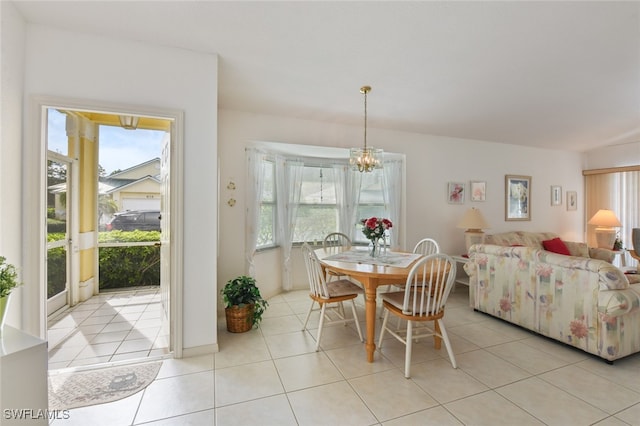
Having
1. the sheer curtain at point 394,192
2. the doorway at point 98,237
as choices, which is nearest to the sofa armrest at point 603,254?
the sheer curtain at point 394,192

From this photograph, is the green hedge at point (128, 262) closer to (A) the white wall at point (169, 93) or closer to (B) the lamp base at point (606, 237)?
(A) the white wall at point (169, 93)

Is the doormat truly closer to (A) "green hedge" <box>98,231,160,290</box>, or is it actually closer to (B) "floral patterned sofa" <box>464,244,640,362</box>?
(A) "green hedge" <box>98,231,160,290</box>

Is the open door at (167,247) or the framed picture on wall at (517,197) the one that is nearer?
the open door at (167,247)

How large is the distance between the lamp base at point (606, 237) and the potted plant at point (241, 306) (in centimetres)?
635

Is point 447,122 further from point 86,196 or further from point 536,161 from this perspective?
point 86,196

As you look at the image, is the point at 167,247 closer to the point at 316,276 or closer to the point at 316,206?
the point at 316,276

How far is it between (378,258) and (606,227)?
539 centimetres

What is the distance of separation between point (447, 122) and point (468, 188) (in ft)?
4.67

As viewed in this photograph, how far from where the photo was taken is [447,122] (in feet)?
13.7

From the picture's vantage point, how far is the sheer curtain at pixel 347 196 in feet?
14.6

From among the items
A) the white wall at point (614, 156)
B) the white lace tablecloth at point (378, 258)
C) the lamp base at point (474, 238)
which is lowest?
the white lace tablecloth at point (378, 258)

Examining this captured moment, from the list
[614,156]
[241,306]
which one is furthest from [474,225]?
[614,156]

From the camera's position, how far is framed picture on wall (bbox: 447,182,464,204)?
481cm

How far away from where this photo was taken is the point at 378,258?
9.37 ft
